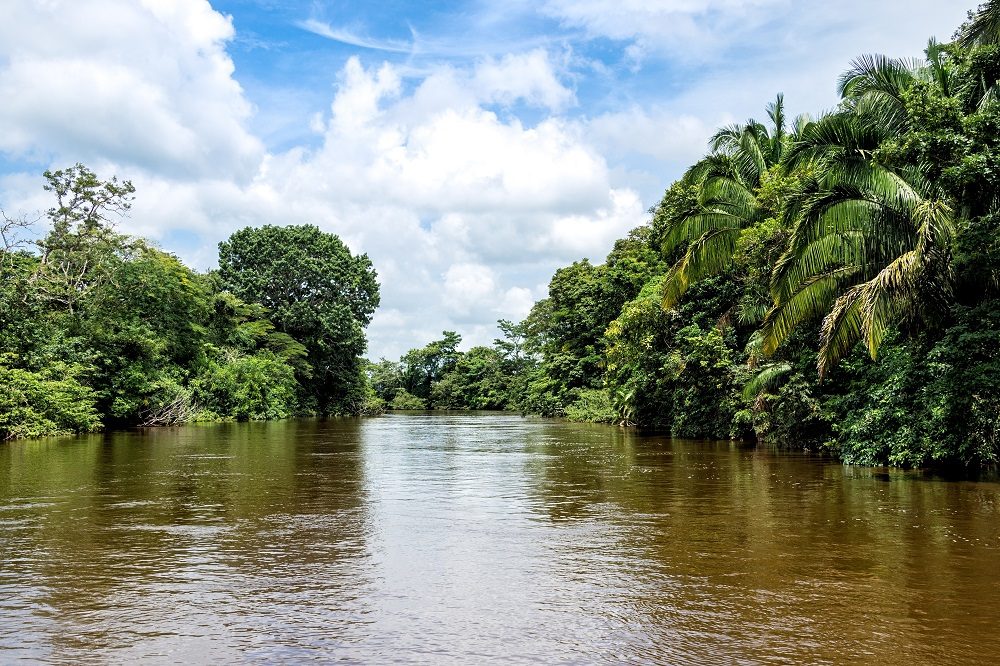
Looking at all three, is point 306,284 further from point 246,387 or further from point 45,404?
point 45,404

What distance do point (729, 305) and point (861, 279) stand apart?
9916 mm

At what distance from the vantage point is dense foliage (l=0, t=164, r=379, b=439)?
24.2 meters

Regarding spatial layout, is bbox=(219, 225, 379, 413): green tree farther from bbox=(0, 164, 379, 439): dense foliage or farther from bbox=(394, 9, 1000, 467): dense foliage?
bbox=(394, 9, 1000, 467): dense foliage

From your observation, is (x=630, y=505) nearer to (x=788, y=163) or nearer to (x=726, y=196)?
(x=788, y=163)

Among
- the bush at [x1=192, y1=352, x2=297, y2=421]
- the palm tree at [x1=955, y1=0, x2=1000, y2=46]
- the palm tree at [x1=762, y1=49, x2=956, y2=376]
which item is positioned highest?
the palm tree at [x1=955, y1=0, x2=1000, y2=46]

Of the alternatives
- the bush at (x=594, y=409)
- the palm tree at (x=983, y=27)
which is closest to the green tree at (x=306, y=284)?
the bush at (x=594, y=409)

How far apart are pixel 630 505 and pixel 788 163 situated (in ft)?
40.2

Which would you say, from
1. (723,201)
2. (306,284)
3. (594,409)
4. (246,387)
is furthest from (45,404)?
(306,284)

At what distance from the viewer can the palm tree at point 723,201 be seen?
805 inches

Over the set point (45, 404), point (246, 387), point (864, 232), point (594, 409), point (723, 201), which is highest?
point (723, 201)

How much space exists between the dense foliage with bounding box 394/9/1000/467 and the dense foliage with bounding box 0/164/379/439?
57.5 feet

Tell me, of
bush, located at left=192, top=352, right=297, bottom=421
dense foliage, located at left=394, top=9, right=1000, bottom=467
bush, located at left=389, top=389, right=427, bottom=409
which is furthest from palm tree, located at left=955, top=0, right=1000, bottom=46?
bush, located at left=389, top=389, right=427, bottom=409

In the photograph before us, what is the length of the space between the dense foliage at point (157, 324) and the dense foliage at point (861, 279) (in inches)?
691

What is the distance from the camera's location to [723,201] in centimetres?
2222
